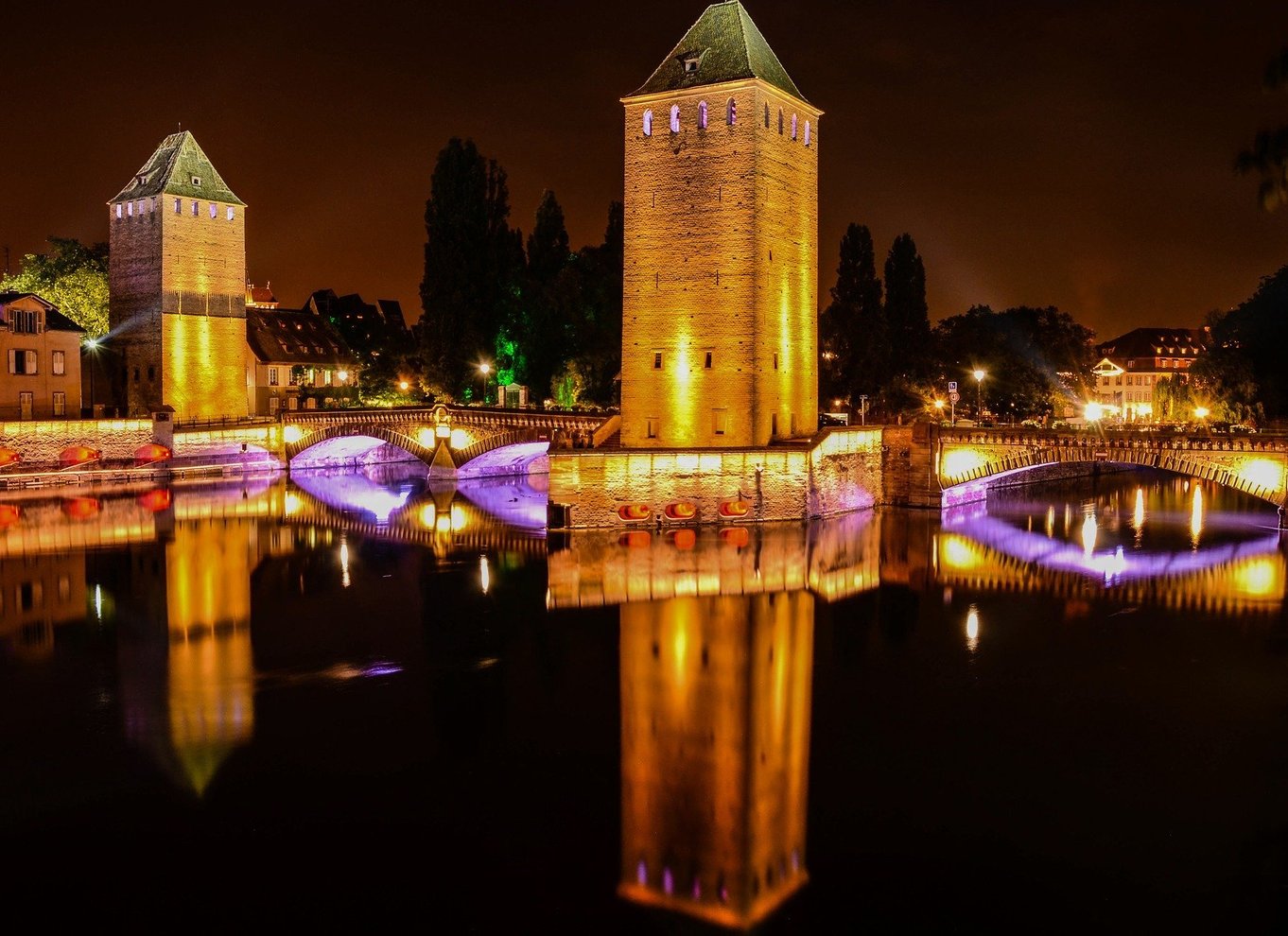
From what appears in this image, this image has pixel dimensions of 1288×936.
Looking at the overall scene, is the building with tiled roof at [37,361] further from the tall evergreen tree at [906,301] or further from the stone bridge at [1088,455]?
the tall evergreen tree at [906,301]

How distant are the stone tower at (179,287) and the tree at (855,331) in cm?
2569

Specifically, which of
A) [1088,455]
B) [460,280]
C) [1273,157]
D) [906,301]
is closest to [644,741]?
[1273,157]

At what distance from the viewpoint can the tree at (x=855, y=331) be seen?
50.0 meters

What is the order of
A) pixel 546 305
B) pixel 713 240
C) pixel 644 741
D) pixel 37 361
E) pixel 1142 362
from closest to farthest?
pixel 644 741
pixel 713 240
pixel 37 361
pixel 546 305
pixel 1142 362

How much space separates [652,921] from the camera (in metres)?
10.1

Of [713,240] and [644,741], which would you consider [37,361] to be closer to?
[713,240]

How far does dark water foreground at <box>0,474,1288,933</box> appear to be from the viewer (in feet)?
34.5

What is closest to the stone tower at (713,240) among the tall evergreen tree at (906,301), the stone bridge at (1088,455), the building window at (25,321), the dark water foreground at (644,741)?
the stone bridge at (1088,455)

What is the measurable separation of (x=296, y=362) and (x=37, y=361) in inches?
639

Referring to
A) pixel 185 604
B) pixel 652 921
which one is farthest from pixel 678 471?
pixel 652 921

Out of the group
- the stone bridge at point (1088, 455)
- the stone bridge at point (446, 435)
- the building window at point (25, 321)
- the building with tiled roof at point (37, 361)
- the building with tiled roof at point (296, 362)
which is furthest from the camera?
the building with tiled roof at point (296, 362)

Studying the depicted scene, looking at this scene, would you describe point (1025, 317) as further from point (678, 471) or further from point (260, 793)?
point (260, 793)

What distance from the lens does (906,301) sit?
52.4 meters

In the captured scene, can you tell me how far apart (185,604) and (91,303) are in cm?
3654
